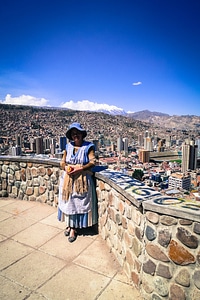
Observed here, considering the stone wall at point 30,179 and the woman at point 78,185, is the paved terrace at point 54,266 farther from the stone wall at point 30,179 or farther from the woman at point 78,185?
the stone wall at point 30,179

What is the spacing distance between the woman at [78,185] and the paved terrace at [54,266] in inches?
9.3

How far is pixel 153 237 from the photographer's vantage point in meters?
1.38

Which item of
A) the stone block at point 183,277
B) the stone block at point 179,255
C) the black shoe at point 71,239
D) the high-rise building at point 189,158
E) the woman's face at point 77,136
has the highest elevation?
the woman's face at point 77,136

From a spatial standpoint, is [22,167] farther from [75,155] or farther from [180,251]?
[180,251]

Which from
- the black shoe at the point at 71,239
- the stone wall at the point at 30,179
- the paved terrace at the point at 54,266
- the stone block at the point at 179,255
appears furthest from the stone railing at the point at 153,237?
the stone wall at the point at 30,179

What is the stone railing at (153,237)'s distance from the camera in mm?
1224

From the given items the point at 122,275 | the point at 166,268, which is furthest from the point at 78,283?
the point at 166,268

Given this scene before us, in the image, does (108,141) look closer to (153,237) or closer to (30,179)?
(30,179)

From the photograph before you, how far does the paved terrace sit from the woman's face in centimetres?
111

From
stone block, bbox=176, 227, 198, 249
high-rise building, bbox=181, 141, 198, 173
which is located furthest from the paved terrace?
high-rise building, bbox=181, 141, 198, 173

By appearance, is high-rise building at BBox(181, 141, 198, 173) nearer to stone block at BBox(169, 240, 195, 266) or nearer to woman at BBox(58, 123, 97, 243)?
woman at BBox(58, 123, 97, 243)

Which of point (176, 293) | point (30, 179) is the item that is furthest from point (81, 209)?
point (30, 179)

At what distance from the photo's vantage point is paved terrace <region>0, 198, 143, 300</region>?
158 cm

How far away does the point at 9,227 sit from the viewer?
2.63m
